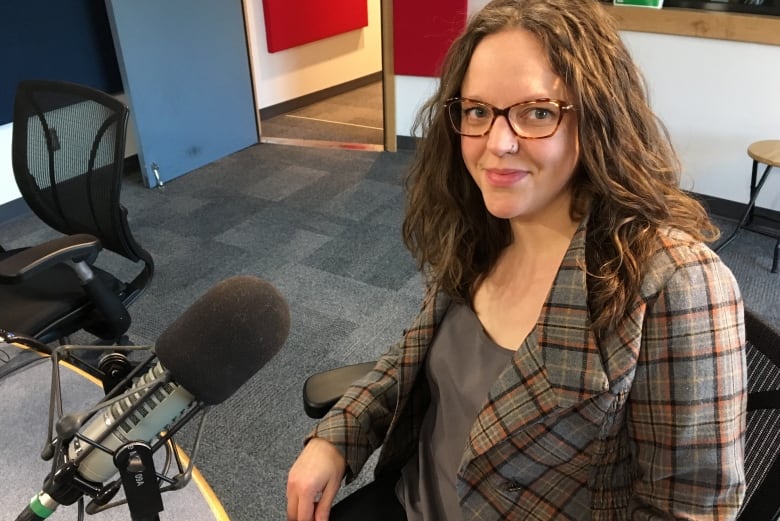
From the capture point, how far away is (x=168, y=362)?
54 cm

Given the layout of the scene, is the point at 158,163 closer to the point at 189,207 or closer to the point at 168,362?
the point at 189,207

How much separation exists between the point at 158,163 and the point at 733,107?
3085mm

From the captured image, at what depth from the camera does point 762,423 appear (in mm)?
771

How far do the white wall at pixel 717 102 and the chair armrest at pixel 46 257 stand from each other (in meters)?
2.47

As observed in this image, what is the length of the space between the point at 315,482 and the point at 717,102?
2.90 meters

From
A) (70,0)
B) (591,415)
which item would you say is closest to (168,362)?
(591,415)

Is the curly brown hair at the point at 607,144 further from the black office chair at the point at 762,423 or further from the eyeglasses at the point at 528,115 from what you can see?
the black office chair at the point at 762,423

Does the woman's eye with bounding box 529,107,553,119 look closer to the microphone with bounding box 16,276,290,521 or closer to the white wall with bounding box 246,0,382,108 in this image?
the microphone with bounding box 16,276,290,521

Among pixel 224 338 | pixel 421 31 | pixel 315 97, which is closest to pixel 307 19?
pixel 315 97

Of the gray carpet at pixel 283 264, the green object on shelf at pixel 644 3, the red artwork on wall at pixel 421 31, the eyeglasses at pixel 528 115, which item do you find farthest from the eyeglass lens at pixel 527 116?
the red artwork on wall at pixel 421 31

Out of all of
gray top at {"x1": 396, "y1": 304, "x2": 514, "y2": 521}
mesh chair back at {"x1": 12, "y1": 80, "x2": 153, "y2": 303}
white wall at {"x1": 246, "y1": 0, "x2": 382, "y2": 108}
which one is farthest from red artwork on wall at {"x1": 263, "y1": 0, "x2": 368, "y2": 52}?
gray top at {"x1": 396, "y1": 304, "x2": 514, "y2": 521}

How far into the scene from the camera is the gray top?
36.3 inches

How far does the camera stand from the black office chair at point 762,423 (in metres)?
0.73

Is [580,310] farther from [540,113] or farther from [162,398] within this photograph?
[162,398]
